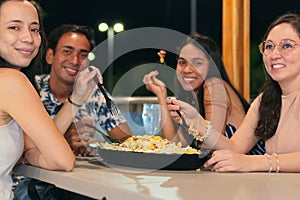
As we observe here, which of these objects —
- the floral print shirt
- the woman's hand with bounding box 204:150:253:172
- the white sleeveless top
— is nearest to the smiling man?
the floral print shirt

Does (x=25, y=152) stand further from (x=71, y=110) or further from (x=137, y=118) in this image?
(x=137, y=118)

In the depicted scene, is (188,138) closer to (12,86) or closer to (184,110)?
(184,110)

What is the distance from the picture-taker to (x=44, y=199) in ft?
6.61

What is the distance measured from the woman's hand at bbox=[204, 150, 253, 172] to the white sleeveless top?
657 mm

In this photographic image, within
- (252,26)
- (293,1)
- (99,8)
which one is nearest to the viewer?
(252,26)

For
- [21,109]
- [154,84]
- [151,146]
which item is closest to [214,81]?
[154,84]

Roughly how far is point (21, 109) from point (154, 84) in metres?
0.78

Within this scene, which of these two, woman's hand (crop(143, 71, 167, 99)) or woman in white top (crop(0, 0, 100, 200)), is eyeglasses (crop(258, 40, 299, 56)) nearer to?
woman's hand (crop(143, 71, 167, 99))

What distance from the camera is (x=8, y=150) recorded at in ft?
5.59

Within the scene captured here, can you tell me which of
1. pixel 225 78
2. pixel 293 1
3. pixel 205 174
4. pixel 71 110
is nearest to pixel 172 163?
pixel 205 174

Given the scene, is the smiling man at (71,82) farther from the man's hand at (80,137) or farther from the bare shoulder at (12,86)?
the bare shoulder at (12,86)

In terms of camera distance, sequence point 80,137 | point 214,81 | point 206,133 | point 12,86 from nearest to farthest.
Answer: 1. point 12,86
2. point 206,133
3. point 80,137
4. point 214,81

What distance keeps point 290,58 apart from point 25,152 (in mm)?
1084

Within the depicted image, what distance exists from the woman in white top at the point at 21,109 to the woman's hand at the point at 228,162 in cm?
48
